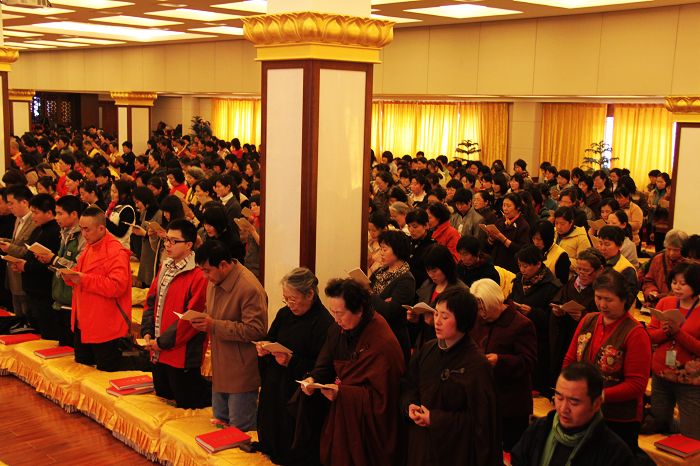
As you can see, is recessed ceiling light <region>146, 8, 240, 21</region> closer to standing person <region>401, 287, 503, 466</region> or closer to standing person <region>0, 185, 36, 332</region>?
standing person <region>0, 185, 36, 332</region>

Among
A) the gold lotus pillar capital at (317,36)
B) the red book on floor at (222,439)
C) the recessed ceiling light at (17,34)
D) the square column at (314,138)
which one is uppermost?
the recessed ceiling light at (17,34)

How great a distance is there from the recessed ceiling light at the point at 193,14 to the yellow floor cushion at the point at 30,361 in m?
7.48

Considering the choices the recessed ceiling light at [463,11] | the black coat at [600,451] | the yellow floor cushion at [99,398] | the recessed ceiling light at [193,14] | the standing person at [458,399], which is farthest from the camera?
the recessed ceiling light at [193,14]

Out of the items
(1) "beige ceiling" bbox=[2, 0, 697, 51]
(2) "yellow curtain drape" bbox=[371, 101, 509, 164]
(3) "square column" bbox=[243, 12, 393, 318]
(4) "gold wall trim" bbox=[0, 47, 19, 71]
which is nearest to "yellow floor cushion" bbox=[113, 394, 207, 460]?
(3) "square column" bbox=[243, 12, 393, 318]

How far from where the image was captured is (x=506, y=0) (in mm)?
10617

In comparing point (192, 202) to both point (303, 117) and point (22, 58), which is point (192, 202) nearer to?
point (303, 117)

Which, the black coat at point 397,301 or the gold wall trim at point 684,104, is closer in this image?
the black coat at point 397,301

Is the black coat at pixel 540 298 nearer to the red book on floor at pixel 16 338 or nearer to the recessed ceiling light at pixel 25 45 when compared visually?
the red book on floor at pixel 16 338

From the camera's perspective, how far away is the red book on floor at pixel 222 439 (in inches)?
202

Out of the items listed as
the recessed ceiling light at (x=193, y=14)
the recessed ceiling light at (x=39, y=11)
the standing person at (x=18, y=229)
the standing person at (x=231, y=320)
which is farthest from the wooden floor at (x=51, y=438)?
the recessed ceiling light at (x=39, y=11)

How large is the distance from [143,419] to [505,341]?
2751 millimetres

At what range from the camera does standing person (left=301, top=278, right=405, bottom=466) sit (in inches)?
166

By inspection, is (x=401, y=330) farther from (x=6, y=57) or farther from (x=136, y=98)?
(x=136, y=98)

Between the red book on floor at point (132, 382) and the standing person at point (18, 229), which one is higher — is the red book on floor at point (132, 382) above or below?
below
